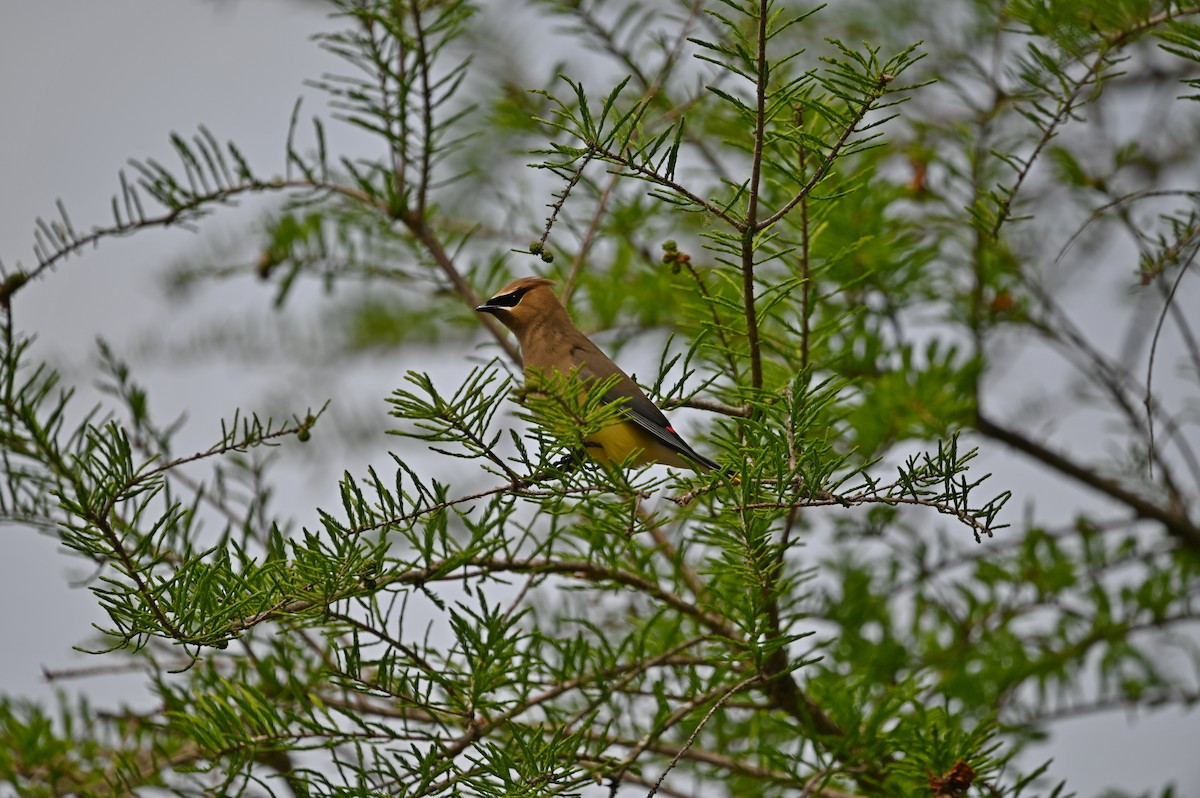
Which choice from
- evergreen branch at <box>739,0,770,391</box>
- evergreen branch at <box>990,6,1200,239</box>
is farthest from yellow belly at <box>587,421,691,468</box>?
evergreen branch at <box>990,6,1200,239</box>

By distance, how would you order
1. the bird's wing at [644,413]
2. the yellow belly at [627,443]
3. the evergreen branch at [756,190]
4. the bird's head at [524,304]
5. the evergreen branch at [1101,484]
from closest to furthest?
1. the evergreen branch at [756,190]
2. the bird's wing at [644,413]
3. the yellow belly at [627,443]
4. the bird's head at [524,304]
5. the evergreen branch at [1101,484]

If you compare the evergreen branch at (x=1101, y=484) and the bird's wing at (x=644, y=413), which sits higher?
the evergreen branch at (x=1101, y=484)

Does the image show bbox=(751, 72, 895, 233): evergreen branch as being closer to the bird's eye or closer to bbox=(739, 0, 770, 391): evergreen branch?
bbox=(739, 0, 770, 391): evergreen branch

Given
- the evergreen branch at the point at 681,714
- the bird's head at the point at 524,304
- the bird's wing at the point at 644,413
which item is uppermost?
the bird's head at the point at 524,304

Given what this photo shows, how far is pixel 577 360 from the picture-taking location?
1.91 meters

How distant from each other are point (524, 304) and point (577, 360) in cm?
A: 19

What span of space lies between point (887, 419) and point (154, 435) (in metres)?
1.23

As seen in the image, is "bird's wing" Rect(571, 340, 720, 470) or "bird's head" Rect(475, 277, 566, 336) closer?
"bird's wing" Rect(571, 340, 720, 470)

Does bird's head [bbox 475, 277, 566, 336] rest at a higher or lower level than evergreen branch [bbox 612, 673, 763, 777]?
higher

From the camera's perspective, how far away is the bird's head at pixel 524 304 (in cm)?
203

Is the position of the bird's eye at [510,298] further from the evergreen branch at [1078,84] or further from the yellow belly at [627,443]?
the evergreen branch at [1078,84]

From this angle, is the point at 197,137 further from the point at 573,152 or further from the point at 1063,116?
the point at 1063,116

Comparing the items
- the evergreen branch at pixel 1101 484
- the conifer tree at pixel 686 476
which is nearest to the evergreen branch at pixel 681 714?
the conifer tree at pixel 686 476

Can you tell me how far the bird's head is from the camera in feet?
6.64
